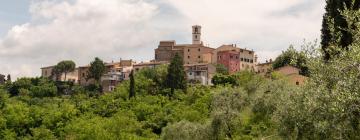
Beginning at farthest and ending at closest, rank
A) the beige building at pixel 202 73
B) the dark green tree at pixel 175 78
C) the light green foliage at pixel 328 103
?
the beige building at pixel 202 73
the dark green tree at pixel 175 78
the light green foliage at pixel 328 103

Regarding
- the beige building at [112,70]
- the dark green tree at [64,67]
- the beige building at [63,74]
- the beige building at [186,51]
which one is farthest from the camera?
the beige building at [63,74]

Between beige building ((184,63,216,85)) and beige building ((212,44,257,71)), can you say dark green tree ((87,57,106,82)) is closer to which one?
beige building ((184,63,216,85))

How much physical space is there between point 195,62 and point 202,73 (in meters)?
15.2

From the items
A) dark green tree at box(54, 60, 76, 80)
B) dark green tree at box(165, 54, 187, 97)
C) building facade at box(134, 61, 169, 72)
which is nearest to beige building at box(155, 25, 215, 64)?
building facade at box(134, 61, 169, 72)

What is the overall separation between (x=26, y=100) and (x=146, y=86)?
2847 centimetres

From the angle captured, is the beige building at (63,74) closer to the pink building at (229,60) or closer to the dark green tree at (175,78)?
the pink building at (229,60)

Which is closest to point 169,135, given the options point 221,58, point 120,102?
point 120,102

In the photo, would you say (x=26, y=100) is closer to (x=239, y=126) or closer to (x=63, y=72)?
(x=63, y=72)

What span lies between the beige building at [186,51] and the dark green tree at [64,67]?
86.4 feet

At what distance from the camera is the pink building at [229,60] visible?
134 meters

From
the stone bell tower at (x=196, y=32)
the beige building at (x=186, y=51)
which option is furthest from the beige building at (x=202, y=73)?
the stone bell tower at (x=196, y=32)

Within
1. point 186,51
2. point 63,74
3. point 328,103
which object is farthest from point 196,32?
point 328,103

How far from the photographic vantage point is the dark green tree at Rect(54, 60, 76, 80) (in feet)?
502

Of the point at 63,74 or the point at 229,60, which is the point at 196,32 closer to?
the point at 229,60
